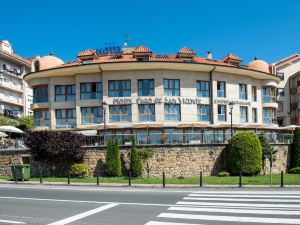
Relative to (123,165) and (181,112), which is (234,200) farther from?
(181,112)

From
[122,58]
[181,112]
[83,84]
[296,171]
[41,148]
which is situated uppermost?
[122,58]

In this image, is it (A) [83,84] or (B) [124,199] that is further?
(A) [83,84]

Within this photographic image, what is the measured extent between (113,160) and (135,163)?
5.45ft

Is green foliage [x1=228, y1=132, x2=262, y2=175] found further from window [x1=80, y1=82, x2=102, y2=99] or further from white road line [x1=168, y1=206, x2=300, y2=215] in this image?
white road line [x1=168, y1=206, x2=300, y2=215]

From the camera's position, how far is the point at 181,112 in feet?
130

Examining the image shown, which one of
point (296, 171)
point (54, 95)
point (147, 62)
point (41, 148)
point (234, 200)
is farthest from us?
point (54, 95)

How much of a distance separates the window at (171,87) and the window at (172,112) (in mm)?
1188

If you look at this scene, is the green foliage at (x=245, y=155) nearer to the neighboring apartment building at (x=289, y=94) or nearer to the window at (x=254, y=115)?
the window at (x=254, y=115)

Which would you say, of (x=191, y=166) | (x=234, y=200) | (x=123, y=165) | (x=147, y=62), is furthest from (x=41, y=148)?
(x=234, y=200)

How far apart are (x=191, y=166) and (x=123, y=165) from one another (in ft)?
17.4

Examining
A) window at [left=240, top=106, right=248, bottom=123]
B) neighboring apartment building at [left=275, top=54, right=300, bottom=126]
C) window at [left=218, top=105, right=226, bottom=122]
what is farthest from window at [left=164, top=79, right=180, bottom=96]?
neighboring apartment building at [left=275, top=54, right=300, bottom=126]

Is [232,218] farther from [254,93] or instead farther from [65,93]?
[254,93]

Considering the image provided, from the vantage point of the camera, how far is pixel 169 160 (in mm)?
31625

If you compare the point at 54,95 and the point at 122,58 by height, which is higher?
the point at 122,58
